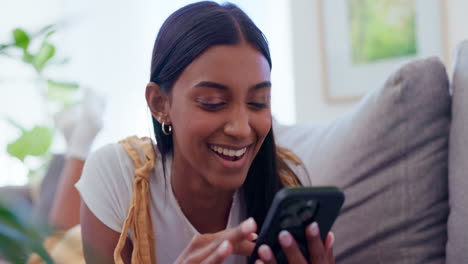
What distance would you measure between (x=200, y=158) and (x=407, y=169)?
1.43 ft

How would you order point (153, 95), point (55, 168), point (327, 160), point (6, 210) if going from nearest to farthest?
point (6, 210)
point (153, 95)
point (327, 160)
point (55, 168)

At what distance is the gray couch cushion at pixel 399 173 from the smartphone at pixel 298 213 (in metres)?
0.28

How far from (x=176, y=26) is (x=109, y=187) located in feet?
1.18

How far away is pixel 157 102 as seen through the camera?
1070mm

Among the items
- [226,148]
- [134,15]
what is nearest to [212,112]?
[226,148]

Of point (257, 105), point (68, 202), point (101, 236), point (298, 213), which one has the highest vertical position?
point (257, 105)

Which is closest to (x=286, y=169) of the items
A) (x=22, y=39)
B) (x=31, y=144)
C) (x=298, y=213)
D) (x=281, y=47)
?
(x=298, y=213)

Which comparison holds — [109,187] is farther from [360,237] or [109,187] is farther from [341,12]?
[341,12]

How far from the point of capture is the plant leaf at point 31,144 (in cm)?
47

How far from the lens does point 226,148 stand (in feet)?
3.18

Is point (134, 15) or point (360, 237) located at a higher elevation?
point (134, 15)

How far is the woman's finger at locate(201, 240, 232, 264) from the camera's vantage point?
0.77m

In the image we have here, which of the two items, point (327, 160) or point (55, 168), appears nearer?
point (327, 160)

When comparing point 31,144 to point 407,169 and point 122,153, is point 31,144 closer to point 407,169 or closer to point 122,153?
point 122,153
